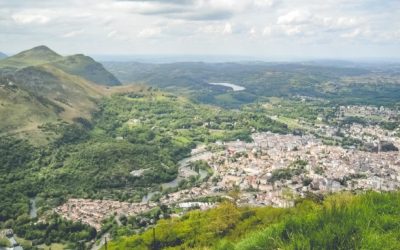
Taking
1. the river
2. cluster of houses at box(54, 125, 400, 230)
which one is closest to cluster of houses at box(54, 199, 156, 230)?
cluster of houses at box(54, 125, 400, 230)

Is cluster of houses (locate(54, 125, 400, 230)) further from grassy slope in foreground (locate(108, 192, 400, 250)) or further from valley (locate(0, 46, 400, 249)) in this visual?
grassy slope in foreground (locate(108, 192, 400, 250))

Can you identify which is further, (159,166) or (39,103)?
(39,103)

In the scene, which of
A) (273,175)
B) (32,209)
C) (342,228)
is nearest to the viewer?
(342,228)

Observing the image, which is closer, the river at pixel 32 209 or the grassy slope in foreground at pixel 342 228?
the grassy slope in foreground at pixel 342 228

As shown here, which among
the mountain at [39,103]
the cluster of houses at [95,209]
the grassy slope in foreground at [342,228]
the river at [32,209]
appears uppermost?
the grassy slope in foreground at [342,228]

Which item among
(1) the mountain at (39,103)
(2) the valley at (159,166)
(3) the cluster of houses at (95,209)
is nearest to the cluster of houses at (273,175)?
(3) the cluster of houses at (95,209)

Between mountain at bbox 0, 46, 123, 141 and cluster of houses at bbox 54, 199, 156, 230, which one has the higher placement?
mountain at bbox 0, 46, 123, 141

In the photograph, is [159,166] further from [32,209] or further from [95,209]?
[32,209]

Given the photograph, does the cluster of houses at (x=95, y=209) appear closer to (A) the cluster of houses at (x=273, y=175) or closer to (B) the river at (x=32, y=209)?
(A) the cluster of houses at (x=273, y=175)

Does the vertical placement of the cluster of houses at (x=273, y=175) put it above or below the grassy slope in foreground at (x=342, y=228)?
below

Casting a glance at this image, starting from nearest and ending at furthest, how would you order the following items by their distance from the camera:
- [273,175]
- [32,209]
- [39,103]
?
[32,209], [273,175], [39,103]

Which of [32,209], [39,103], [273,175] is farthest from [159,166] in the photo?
[39,103]
